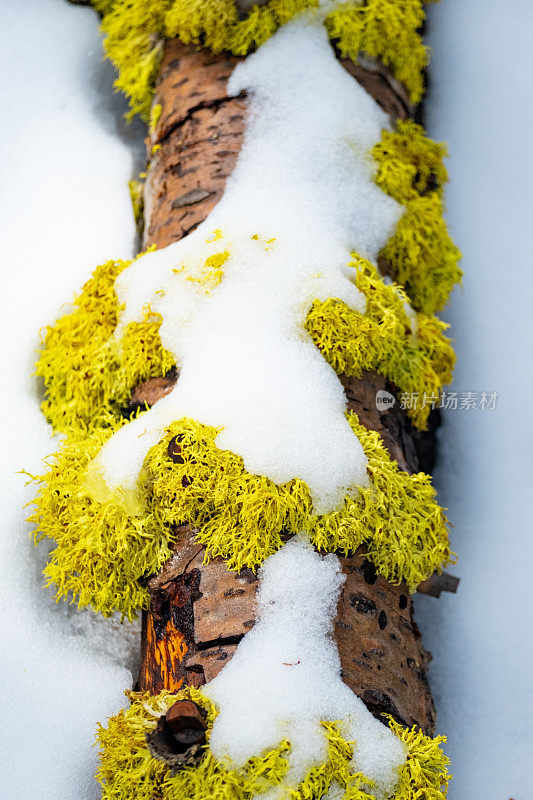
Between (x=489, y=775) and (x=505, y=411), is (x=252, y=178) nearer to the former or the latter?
(x=505, y=411)

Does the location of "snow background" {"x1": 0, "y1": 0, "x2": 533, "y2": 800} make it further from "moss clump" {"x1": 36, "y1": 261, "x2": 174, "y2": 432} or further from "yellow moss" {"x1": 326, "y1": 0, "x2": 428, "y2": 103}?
"yellow moss" {"x1": 326, "y1": 0, "x2": 428, "y2": 103}

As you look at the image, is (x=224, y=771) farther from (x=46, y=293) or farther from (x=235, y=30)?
Answer: (x=235, y=30)

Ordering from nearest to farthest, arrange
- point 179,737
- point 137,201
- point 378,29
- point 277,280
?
point 179,737, point 277,280, point 378,29, point 137,201

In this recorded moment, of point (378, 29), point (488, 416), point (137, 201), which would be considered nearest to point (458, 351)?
point (488, 416)

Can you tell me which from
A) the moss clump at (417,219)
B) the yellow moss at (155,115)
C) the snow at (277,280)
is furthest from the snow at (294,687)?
the yellow moss at (155,115)

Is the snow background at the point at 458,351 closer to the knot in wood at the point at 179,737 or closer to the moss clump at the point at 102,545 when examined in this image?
the moss clump at the point at 102,545

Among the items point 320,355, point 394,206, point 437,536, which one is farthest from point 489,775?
point 394,206
